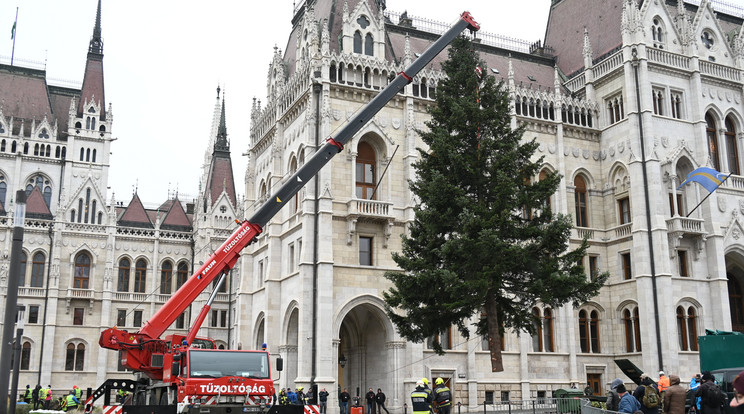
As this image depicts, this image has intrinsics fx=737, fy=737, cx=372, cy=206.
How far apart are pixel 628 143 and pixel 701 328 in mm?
10000

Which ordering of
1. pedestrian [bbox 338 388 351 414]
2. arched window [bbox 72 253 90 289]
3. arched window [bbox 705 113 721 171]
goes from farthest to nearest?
arched window [bbox 72 253 90 289] → arched window [bbox 705 113 721 171] → pedestrian [bbox 338 388 351 414]

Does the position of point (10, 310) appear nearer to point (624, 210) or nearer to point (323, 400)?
point (323, 400)

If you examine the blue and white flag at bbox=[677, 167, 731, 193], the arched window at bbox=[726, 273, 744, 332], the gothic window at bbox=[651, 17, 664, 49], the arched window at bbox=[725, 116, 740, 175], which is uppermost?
the gothic window at bbox=[651, 17, 664, 49]

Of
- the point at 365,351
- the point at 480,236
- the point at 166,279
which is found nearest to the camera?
the point at 480,236

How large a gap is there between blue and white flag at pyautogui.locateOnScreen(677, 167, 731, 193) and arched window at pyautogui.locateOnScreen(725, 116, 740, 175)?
17.5ft

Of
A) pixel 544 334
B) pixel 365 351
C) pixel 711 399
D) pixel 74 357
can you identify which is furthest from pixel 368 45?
pixel 74 357

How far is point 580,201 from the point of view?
39875 millimetres

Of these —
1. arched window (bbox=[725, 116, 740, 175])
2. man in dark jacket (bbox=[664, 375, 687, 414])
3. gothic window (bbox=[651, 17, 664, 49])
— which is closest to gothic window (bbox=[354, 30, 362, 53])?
gothic window (bbox=[651, 17, 664, 49])

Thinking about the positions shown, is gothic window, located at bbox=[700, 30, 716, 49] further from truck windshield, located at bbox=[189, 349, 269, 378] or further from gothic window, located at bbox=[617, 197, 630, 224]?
truck windshield, located at bbox=[189, 349, 269, 378]

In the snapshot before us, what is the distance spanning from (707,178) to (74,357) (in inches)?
1729

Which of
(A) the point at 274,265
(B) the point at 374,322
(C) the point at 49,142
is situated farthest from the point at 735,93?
(C) the point at 49,142

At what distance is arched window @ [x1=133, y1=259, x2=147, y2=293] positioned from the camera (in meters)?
57.5

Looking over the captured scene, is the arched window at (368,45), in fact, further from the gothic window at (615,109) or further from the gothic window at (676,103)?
the gothic window at (676,103)

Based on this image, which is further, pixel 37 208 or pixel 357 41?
pixel 37 208
